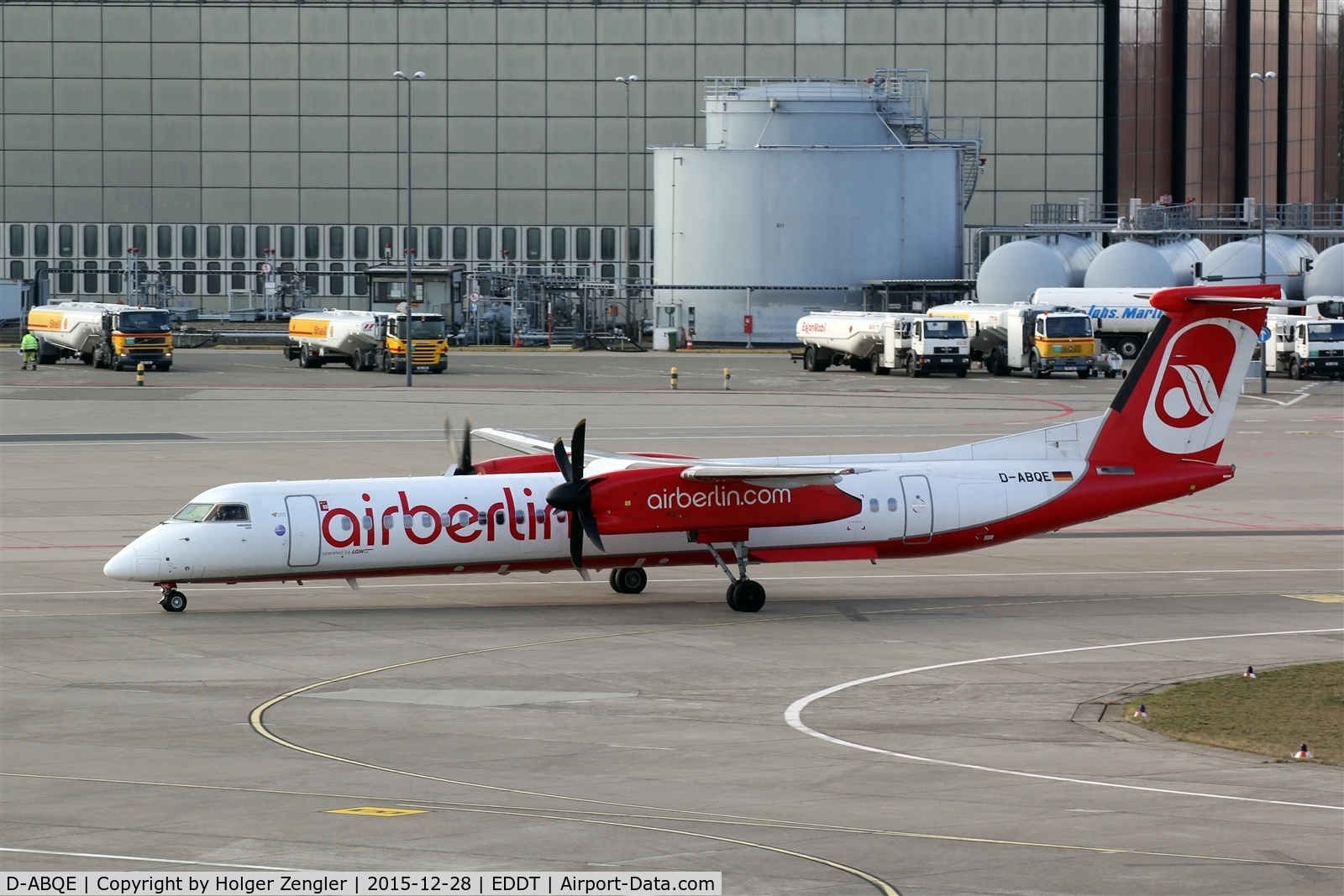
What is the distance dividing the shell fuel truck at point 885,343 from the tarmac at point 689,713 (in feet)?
118

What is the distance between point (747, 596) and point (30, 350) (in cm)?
6668

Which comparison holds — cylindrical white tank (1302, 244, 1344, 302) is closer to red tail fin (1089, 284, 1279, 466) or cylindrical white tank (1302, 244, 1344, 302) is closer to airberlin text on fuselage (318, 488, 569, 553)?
red tail fin (1089, 284, 1279, 466)

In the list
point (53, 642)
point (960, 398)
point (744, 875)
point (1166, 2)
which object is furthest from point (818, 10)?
point (744, 875)

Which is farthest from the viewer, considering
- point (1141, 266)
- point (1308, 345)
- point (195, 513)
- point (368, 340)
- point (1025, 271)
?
point (1025, 271)

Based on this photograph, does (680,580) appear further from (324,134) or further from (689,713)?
(324,134)

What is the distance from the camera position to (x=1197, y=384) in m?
31.8

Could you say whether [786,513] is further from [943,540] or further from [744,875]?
[744,875]

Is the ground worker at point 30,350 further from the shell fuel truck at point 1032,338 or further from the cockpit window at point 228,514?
the cockpit window at point 228,514

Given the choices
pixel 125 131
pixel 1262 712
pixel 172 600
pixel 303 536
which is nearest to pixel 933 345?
pixel 303 536

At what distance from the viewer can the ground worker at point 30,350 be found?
85.3m

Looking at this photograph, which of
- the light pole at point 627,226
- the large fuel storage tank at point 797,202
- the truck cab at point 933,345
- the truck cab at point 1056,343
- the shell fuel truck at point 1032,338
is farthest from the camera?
the light pole at point 627,226

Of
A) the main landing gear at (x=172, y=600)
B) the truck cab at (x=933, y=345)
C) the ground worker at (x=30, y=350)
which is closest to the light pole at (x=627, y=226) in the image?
the truck cab at (x=933, y=345)

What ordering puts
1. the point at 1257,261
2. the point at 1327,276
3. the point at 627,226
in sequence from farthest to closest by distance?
the point at 627,226 → the point at 1327,276 → the point at 1257,261

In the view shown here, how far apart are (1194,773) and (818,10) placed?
101750mm
